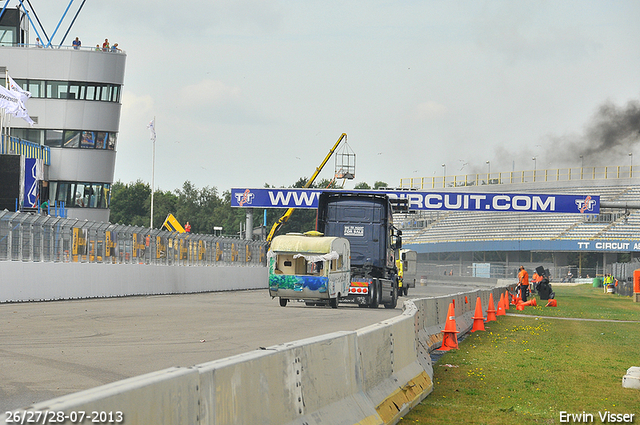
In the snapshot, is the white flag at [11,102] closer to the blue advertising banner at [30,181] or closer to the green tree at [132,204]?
the blue advertising banner at [30,181]

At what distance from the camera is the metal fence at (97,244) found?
2491 centimetres

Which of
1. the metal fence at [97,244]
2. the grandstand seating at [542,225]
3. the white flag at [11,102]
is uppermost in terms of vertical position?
the white flag at [11,102]

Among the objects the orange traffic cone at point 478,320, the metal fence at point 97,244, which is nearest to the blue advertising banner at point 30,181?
the metal fence at point 97,244

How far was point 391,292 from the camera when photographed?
1192 inches

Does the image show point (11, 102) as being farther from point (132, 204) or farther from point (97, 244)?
point (132, 204)

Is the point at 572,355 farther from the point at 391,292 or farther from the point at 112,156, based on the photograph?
the point at 112,156

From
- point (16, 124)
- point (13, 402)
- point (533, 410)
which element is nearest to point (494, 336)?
point (533, 410)

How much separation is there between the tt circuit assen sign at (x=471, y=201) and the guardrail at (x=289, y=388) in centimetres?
4674

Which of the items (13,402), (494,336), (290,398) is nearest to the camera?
(290,398)

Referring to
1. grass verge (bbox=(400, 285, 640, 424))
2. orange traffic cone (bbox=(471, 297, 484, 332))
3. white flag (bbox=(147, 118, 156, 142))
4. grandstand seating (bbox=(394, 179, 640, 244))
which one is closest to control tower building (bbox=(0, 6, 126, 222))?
white flag (bbox=(147, 118, 156, 142))

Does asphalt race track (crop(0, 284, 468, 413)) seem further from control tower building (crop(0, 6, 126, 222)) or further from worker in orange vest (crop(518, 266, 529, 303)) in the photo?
control tower building (crop(0, 6, 126, 222))

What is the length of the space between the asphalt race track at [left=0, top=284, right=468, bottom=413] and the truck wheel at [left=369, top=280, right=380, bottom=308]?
14.4 ft

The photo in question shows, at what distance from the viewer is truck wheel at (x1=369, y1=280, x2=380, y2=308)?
96.7 feet

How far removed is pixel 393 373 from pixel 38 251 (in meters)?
19.1
